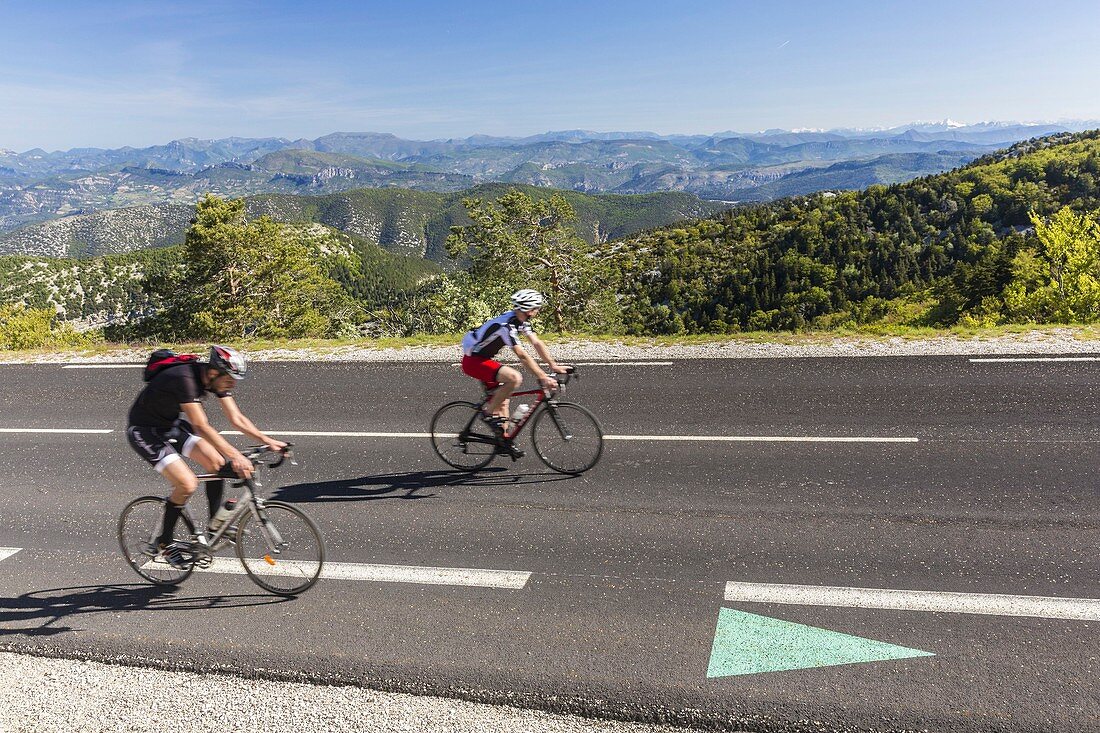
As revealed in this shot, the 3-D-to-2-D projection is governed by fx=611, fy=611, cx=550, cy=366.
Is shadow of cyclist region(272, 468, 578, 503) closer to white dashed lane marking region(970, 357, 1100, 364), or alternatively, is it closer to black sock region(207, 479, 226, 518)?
black sock region(207, 479, 226, 518)

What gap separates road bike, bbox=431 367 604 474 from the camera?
307 inches

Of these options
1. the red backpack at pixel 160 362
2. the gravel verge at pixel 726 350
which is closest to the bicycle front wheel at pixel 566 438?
the red backpack at pixel 160 362

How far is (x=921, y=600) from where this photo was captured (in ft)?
15.8

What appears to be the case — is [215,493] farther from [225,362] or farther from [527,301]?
[527,301]

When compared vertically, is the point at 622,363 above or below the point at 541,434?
below

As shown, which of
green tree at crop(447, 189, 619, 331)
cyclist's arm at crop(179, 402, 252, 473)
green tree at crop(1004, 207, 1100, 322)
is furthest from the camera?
green tree at crop(1004, 207, 1100, 322)

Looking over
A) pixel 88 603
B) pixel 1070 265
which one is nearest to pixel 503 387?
pixel 88 603

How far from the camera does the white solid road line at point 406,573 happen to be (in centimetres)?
543

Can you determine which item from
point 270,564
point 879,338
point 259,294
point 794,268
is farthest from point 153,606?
point 794,268

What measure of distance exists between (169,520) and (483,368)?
369 cm

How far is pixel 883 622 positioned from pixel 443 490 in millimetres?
4829

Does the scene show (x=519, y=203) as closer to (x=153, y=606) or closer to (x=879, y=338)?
(x=879, y=338)

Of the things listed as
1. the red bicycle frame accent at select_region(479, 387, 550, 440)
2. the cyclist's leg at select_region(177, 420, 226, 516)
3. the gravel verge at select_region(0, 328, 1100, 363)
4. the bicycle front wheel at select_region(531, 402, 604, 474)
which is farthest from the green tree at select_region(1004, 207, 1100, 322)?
the cyclist's leg at select_region(177, 420, 226, 516)

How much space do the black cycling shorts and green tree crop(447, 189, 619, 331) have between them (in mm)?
26785
